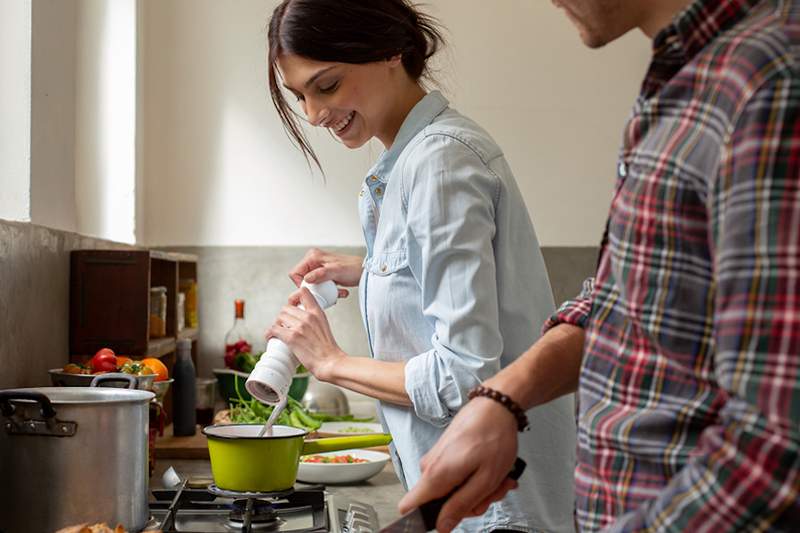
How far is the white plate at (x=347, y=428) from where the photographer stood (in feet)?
9.10

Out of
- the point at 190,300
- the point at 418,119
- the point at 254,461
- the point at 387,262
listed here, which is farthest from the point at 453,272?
the point at 190,300

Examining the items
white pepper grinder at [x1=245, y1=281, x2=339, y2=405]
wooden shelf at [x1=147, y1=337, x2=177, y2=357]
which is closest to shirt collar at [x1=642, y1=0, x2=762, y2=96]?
white pepper grinder at [x1=245, y1=281, x2=339, y2=405]

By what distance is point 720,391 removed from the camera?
648mm

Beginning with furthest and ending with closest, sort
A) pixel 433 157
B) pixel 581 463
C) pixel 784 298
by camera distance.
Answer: pixel 433 157
pixel 581 463
pixel 784 298

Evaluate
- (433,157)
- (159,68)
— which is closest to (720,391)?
(433,157)

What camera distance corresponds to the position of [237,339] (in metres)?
3.62

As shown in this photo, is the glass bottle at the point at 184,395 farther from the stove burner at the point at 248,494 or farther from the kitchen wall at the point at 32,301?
the stove burner at the point at 248,494

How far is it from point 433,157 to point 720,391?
2.43ft

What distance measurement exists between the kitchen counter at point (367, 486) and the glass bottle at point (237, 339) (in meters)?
0.94

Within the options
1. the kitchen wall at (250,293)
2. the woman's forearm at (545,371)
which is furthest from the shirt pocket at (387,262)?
the kitchen wall at (250,293)

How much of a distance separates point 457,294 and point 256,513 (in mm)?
597

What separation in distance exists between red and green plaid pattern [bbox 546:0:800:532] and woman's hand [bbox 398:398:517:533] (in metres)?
0.10

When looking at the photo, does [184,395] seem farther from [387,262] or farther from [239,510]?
[387,262]

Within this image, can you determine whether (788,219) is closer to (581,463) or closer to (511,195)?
(581,463)
